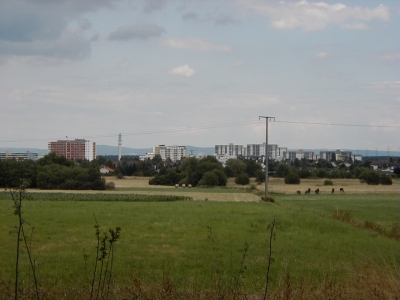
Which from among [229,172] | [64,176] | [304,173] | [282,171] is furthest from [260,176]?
[64,176]

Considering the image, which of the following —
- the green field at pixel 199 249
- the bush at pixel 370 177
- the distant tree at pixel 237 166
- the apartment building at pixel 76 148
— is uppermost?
the apartment building at pixel 76 148

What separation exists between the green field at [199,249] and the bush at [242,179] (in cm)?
6295

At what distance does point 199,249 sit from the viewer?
16.6 meters

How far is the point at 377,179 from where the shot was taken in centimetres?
6581

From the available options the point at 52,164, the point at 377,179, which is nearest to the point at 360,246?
the point at 377,179

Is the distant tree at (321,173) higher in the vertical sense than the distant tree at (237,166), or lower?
lower

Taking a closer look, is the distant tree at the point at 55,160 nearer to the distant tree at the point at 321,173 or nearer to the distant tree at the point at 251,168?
the distant tree at the point at 251,168

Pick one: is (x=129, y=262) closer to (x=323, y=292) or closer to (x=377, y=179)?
(x=323, y=292)

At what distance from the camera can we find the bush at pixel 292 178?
89.6 metres

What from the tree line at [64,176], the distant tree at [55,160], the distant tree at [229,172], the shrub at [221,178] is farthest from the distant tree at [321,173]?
the distant tree at [55,160]

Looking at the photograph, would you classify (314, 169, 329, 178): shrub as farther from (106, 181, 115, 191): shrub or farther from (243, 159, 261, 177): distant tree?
(106, 181, 115, 191): shrub

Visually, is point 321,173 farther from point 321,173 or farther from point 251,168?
point 251,168

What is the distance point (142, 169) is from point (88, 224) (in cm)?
7489

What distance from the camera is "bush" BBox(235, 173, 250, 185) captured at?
300ft
